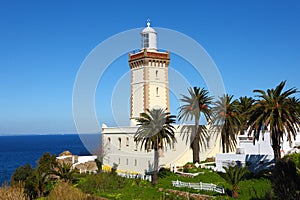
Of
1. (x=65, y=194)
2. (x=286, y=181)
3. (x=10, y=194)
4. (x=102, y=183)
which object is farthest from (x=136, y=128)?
(x=286, y=181)

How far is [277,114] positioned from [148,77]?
1712 cm

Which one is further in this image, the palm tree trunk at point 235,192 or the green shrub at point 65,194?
the palm tree trunk at point 235,192

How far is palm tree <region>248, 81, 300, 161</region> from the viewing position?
2311 cm

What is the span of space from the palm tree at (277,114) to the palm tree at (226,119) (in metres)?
9.39

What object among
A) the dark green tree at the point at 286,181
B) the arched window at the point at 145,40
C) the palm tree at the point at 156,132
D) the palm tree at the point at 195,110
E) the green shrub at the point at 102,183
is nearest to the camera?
the dark green tree at the point at 286,181

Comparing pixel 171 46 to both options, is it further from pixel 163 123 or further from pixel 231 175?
pixel 231 175

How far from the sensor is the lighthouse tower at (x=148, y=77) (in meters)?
37.7

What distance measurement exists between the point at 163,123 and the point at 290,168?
14443mm

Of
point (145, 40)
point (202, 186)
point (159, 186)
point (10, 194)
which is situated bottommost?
point (159, 186)

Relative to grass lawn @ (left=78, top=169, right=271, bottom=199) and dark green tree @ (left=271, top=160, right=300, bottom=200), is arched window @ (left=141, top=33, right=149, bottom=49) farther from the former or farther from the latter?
dark green tree @ (left=271, top=160, right=300, bottom=200)

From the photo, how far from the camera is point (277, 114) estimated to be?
23.5 metres

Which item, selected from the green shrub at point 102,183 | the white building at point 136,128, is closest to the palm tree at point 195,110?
the white building at point 136,128

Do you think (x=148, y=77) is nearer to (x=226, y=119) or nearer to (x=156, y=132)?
(x=226, y=119)

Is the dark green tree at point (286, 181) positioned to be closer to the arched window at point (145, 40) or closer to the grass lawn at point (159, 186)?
the grass lawn at point (159, 186)
